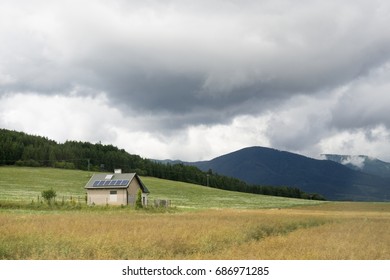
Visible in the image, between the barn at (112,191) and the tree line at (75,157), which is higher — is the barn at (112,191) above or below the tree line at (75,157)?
below

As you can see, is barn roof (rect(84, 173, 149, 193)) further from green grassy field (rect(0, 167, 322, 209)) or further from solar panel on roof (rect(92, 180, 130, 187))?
green grassy field (rect(0, 167, 322, 209))

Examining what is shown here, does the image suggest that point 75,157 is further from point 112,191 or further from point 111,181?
point 112,191

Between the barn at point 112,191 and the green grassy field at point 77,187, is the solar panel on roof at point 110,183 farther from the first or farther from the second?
the green grassy field at point 77,187

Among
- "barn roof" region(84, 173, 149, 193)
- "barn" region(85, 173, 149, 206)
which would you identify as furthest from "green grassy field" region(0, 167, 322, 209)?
"barn" region(85, 173, 149, 206)

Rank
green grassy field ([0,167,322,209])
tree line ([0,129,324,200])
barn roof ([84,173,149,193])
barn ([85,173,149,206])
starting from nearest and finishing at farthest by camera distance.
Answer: barn ([85,173,149,206]) < barn roof ([84,173,149,193]) < green grassy field ([0,167,322,209]) < tree line ([0,129,324,200])

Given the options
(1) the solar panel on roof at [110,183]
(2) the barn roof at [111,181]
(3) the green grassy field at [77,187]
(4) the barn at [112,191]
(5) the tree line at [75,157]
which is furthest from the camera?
(5) the tree line at [75,157]

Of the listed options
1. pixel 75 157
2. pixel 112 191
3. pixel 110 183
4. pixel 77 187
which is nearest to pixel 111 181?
pixel 110 183

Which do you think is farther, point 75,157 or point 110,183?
point 75,157

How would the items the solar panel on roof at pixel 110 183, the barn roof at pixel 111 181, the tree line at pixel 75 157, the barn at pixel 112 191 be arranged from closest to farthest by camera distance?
the barn at pixel 112 191 < the barn roof at pixel 111 181 < the solar panel on roof at pixel 110 183 < the tree line at pixel 75 157

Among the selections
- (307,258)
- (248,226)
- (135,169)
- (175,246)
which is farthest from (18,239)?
(135,169)

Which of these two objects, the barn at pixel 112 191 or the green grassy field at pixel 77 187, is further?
the green grassy field at pixel 77 187

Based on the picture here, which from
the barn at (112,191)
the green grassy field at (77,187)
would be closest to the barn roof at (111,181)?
the barn at (112,191)

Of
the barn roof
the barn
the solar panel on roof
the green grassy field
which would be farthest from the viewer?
the green grassy field
